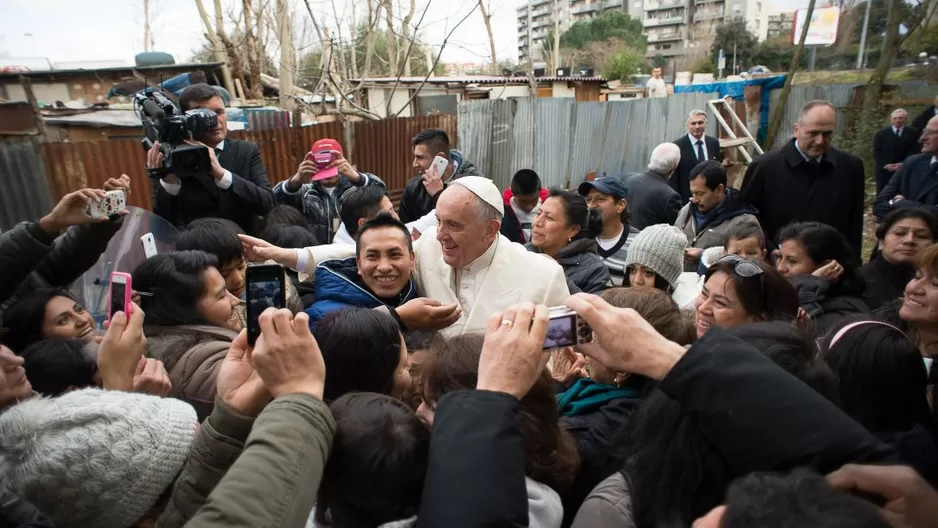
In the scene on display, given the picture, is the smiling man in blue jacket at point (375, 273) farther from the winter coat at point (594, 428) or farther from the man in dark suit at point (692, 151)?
the man in dark suit at point (692, 151)

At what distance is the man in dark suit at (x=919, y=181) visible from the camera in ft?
16.7

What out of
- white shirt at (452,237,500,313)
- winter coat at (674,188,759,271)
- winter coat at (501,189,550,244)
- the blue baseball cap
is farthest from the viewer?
winter coat at (501,189,550,244)

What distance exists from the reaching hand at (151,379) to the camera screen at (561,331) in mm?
1198

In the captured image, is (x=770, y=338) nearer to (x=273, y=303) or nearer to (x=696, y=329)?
(x=696, y=329)

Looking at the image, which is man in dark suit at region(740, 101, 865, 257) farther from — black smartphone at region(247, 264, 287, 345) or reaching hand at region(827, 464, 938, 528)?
black smartphone at region(247, 264, 287, 345)

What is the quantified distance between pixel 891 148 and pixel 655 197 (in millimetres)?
6174

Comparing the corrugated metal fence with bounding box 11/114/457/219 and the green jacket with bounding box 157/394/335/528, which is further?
the corrugated metal fence with bounding box 11/114/457/219

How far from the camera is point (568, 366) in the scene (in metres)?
2.28

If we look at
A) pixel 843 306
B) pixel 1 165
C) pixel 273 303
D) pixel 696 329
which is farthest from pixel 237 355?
pixel 1 165

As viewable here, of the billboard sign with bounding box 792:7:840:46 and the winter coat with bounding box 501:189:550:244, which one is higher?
the billboard sign with bounding box 792:7:840:46

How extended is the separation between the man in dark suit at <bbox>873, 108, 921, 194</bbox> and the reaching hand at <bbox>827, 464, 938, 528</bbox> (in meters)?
9.22

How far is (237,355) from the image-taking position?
4.81ft

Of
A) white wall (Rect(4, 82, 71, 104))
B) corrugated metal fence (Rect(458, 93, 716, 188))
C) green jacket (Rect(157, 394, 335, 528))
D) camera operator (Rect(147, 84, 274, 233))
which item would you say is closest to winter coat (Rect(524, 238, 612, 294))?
camera operator (Rect(147, 84, 274, 233))

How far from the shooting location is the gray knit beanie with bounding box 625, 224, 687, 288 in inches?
126
